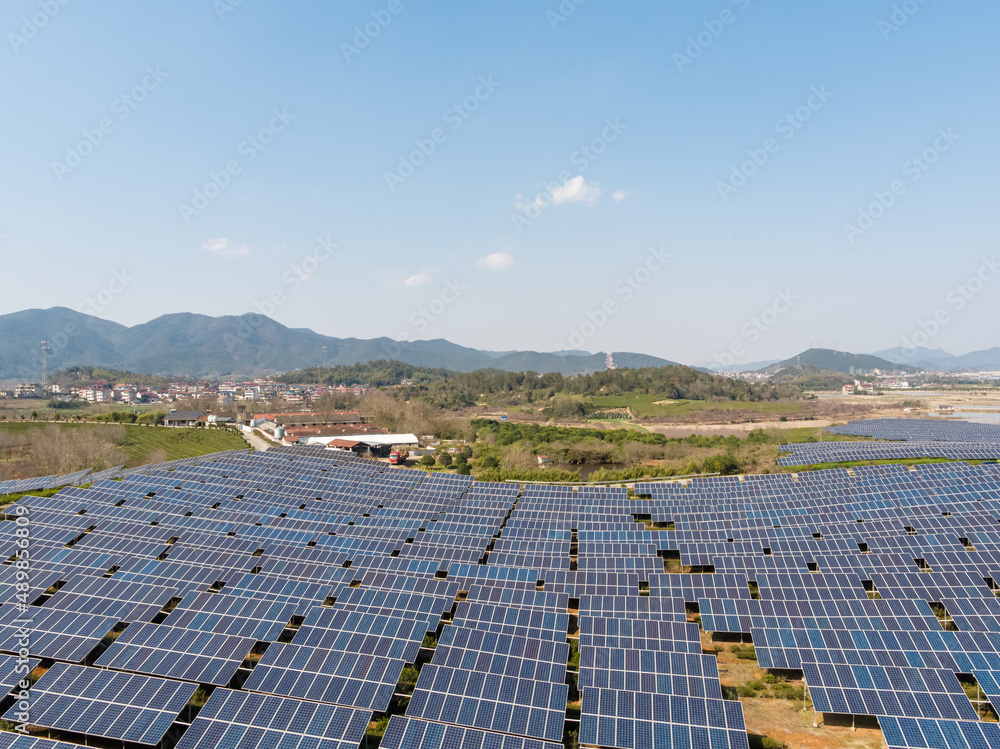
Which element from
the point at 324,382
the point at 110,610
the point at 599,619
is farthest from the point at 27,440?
the point at 324,382

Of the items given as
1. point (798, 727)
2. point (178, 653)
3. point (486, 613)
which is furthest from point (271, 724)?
point (798, 727)

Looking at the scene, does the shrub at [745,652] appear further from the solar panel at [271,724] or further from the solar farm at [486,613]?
the solar panel at [271,724]

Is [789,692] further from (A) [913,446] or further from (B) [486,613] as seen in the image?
(A) [913,446]

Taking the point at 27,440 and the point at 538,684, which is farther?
the point at 27,440

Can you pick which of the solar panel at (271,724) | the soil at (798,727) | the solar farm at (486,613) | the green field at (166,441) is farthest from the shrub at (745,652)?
the green field at (166,441)

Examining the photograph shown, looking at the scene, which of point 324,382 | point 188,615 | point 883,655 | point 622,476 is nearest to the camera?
point 883,655

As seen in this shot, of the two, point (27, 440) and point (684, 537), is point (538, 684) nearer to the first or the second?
point (684, 537)
